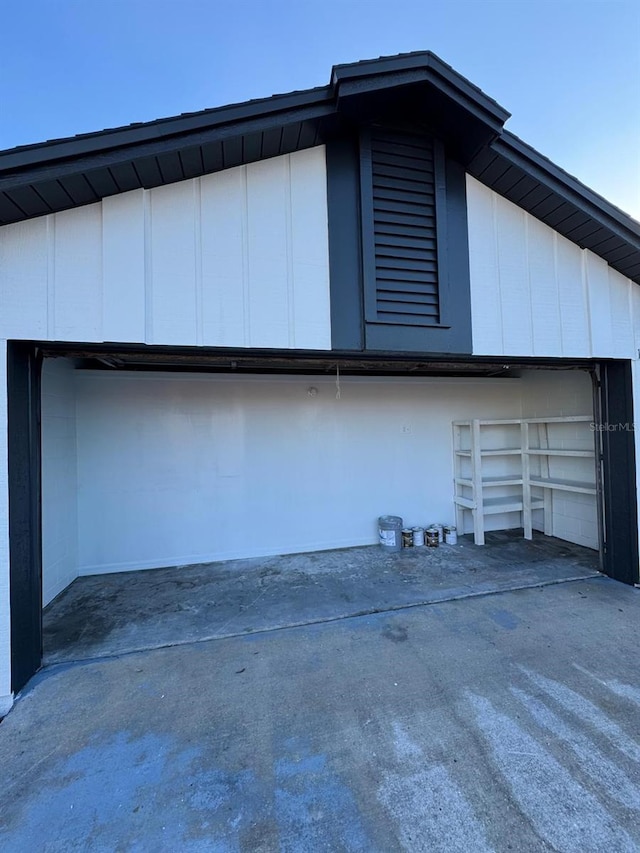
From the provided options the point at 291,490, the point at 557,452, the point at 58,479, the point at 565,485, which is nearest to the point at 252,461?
the point at 291,490

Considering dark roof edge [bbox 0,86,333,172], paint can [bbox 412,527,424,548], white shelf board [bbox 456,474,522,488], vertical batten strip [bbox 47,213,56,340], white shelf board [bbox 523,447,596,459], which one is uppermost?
dark roof edge [bbox 0,86,333,172]

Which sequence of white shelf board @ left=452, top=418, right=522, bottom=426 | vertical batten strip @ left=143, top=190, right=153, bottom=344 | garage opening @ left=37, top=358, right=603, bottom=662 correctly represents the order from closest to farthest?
1. vertical batten strip @ left=143, top=190, right=153, bottom=344
2. garage opening @ left=37, top=358, right=603, bottom=662
3. white shelf board @ left=452, top=418, right=522, bottom=426

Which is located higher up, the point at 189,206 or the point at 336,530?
the point at 189,206

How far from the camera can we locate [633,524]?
332cm

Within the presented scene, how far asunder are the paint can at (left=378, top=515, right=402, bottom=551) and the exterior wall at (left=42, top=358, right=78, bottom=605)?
11.8 ft

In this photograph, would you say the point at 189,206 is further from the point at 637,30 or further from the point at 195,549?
the point at 637,30

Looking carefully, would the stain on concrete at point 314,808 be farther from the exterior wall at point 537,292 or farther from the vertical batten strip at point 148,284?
the exterior wall at point 537,292

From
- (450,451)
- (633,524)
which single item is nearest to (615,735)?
(633,524)

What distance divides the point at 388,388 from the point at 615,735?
3.74m

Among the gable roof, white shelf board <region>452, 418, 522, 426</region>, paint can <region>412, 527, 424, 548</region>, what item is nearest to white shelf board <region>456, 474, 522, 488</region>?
white shelf board <region>452, 418, 522, 426</region>

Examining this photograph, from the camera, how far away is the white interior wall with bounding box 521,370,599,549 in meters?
4.27

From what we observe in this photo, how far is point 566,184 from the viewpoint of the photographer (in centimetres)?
279

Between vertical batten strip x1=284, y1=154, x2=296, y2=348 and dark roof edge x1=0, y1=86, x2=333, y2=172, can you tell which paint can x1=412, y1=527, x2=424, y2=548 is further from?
dark roof edge x1=0, y1=86, x2=333, y2=172

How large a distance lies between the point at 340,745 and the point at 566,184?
13.6 feet
